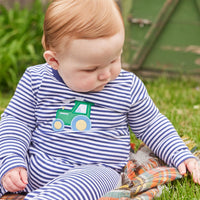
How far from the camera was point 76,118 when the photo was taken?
1721 mm

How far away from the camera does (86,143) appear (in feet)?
5.61

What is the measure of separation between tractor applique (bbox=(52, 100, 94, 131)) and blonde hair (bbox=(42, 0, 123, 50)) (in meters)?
0.33

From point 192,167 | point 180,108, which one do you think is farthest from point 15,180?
point 180,108

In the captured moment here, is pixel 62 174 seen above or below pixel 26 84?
below

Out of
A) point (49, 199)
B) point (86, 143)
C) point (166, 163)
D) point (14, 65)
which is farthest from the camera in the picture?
point (14, 65)

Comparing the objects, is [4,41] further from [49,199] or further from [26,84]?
[49,199]

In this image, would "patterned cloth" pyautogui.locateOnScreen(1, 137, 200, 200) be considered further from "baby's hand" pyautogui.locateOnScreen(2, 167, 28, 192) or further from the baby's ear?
the baby's ear

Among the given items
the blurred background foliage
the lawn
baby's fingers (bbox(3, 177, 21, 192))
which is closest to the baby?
baby's fingers (bbox(3, 177, 21, 192))

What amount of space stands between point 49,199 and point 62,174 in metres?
0.23

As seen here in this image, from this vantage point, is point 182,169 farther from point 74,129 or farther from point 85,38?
point 85,38

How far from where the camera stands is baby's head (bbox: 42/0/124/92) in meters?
1.49

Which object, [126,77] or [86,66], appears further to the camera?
[126,77]

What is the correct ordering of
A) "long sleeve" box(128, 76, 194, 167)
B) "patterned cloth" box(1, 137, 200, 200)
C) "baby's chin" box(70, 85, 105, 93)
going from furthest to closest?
1. "long sleeve" box(128, 76, 194, 167)
2. "baby's chin" box(70, 85, 105, 93)
3. "patterned cloth" box(1, 137, 200, 200)

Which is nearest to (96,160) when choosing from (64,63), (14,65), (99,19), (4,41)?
(64,63)
